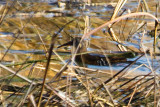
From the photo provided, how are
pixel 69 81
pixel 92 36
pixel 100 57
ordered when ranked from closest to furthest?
pixel 69 81
pixel 100 57
pixel 92 36

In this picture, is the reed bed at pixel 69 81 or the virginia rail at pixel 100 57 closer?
the reed bed at pixel 69 81

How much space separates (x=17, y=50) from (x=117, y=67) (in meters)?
0.95

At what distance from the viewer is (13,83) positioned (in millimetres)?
2309

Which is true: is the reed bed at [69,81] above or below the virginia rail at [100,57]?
above

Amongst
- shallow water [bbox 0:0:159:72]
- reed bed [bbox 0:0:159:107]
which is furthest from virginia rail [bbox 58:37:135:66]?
reed bed [bbox 0:0:159:107]

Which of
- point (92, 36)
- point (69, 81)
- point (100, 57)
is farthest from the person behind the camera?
point (92, 36)

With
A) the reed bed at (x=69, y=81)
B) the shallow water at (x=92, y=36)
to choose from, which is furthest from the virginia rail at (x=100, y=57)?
the reed bed at (x=69, y=81)

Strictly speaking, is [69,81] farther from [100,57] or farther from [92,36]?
[92,36]

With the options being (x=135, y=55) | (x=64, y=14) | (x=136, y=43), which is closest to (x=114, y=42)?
(x=136, y=43)

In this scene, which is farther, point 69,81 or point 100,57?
point 100,57


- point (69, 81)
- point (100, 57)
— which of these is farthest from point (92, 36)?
point (69, 81)

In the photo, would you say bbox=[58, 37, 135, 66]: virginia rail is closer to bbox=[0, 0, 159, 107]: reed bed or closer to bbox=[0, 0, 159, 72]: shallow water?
bbox=[0, 0, 159, 72]: shallow water

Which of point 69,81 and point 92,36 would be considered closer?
point 69,81

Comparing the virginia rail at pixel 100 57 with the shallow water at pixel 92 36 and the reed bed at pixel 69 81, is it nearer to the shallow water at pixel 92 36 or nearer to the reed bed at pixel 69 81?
the shallow water at pixel 92 36
